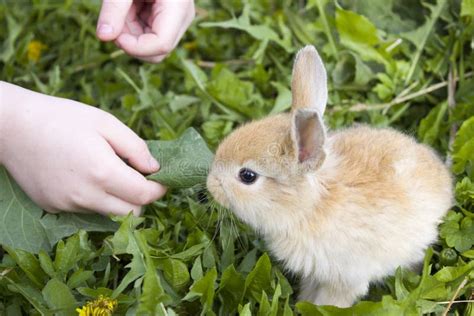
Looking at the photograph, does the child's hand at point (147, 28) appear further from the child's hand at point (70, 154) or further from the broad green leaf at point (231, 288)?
the broad green leaf at point (231, 288)

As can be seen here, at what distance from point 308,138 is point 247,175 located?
258mm

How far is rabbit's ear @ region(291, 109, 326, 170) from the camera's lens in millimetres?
2043

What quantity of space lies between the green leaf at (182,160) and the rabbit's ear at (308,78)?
43cm

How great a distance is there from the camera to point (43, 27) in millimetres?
3801

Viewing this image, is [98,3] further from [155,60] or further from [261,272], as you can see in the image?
[261,272]

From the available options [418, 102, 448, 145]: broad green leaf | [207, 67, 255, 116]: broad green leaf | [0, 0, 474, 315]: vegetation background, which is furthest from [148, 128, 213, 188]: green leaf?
[418, 102, 448, 145]: broad green leaf

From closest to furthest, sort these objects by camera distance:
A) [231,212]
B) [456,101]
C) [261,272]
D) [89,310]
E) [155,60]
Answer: [89,310], [261,272], [231,212], [155,60], [456,101]

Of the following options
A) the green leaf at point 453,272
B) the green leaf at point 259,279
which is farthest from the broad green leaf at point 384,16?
the green leaf at point 259,279

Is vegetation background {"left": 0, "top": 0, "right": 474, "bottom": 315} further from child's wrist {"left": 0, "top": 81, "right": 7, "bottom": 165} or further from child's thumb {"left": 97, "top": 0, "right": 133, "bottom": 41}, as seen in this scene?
child's thumb {"left": 97, "top": 0, "right": 133, "bottom": 41}

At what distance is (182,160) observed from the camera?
8.14ft

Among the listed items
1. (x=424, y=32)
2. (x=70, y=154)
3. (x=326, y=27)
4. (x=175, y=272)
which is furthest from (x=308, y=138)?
(x=424, y=32)

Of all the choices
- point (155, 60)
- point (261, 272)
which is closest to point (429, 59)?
point (155, 60)

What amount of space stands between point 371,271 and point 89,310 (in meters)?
0.93

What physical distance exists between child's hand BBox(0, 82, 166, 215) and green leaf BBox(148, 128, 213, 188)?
7 centimetres
